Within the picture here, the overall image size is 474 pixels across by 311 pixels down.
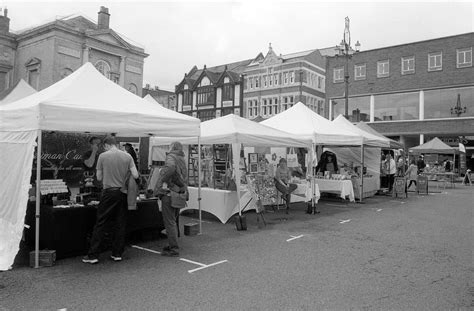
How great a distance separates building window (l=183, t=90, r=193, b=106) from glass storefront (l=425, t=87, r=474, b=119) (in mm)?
39813

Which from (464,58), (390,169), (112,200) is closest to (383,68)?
(464,58)

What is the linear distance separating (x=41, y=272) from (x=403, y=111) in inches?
1347

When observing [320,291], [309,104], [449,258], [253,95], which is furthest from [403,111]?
[320,291]

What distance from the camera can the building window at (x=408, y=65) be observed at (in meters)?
32.8

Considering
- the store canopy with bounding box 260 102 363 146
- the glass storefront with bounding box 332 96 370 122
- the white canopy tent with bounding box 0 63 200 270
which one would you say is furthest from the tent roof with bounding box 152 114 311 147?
the glass storefront with bounding box 332 96 370 122

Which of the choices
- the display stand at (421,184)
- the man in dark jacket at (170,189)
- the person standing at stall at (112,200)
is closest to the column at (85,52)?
the display stand at (421,184)

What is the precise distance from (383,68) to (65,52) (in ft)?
94.9

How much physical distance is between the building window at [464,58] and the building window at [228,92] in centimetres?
3141

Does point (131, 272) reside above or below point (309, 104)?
below

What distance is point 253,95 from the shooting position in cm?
5262

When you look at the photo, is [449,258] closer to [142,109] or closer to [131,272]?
[131,272]

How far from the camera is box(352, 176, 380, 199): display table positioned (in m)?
13.2

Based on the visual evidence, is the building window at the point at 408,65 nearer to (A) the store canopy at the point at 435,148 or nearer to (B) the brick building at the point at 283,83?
(A) the store canopy at the point at 435,148

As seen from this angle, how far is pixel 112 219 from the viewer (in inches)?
210
